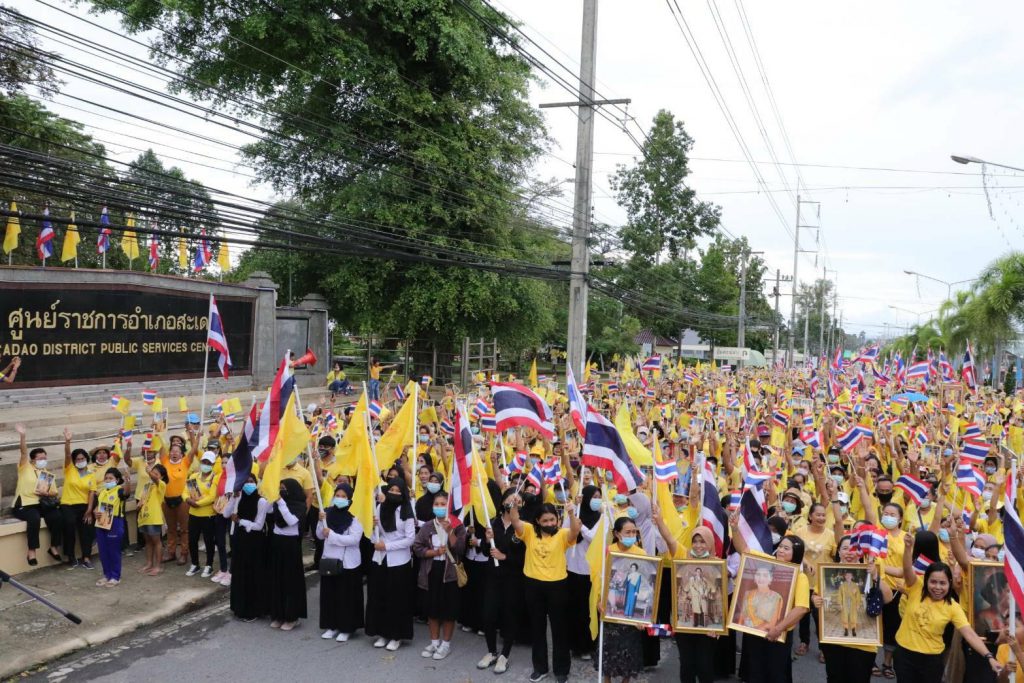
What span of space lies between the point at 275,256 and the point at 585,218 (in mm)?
13290

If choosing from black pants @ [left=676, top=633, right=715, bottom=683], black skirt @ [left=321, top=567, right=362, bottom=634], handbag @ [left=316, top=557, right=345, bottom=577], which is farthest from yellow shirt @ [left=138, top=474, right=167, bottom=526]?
black pants @ [left=676, top=633, right=715, bottom=683]

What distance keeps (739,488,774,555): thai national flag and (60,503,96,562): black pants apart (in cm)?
772

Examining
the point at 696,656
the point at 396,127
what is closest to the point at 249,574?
the point at 696,656

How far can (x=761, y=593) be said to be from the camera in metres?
5.94

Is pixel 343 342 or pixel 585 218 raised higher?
pixel 585 218

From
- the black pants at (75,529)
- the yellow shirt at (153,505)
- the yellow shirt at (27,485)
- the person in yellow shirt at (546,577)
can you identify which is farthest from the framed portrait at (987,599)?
the yellow shirt at (27,485)

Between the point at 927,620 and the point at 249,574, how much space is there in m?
6.41

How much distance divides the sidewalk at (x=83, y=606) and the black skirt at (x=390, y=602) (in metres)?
2.43

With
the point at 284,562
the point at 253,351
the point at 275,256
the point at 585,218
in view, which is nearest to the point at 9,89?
the point at 275,256

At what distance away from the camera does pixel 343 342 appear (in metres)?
47.0

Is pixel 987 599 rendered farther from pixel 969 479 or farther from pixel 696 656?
pixel 969 479

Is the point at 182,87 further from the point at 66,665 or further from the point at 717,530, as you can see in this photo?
the point at 717,530

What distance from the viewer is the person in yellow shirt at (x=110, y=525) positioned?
9.05 metres

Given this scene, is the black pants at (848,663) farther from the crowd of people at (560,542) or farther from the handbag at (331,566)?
the handbag at (331,566)
